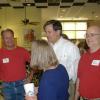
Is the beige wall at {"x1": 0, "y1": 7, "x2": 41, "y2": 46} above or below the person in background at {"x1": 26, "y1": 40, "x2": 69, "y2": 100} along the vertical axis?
above

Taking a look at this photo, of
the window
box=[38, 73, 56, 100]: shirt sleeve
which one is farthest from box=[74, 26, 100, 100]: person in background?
the window

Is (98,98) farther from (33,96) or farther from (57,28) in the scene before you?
(57,28)

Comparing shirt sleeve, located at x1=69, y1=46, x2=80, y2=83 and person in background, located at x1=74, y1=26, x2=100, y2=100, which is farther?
shirt sleeve, located at x1=69, y1=46, x2=80, y2=83

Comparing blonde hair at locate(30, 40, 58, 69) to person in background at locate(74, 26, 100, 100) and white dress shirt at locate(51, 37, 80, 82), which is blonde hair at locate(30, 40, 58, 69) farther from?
white dress shirt at locate(51, 37, 80, 82)

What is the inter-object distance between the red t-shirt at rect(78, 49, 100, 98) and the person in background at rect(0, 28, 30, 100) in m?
1.35

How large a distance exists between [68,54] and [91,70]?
77 cm

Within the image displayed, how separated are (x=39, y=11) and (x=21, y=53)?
944 centimetres

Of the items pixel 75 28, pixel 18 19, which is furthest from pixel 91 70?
pixel 75 28

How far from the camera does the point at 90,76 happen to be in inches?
94.9

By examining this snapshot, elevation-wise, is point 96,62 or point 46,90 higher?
point 96,62

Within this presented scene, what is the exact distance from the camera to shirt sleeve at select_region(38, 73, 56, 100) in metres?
2.03

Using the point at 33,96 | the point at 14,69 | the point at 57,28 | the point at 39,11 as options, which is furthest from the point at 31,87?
the point at 39,11

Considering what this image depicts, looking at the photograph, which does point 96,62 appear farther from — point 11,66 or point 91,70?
point 11,66

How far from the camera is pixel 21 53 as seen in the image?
151 inches
